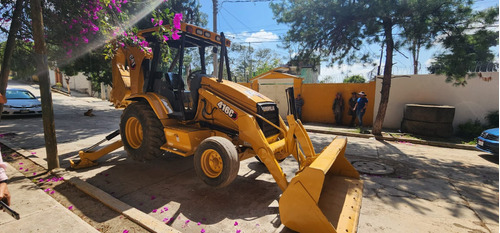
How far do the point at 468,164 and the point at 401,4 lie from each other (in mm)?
4630

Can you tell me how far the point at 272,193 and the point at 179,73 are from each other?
2597 mm

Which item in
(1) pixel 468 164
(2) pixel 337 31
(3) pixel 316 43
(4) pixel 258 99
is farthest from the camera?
(3) pixel 316 43

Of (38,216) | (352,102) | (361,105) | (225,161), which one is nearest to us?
(38,216)

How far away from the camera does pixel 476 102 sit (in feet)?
28.3

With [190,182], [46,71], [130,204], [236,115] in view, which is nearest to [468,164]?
[236,115]

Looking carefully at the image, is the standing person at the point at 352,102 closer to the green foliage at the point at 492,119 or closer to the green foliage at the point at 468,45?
the green foliage at the point at 468,45

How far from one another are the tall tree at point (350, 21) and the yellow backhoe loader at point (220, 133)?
5152 mm

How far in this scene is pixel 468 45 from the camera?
21.7ft

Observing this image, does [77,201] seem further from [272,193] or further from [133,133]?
[272,193]

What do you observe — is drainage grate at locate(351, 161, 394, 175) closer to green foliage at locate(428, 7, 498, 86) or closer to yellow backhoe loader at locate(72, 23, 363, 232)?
yellow backhoe loader at locate(72, 23, 363, 232)

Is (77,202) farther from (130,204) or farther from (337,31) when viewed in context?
(337,31)

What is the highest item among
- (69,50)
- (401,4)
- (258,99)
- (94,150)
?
(401,4)

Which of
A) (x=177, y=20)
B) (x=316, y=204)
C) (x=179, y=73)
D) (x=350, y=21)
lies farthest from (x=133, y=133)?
(x=350, y=21)

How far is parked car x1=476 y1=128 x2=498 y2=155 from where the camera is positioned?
18.9 feet
